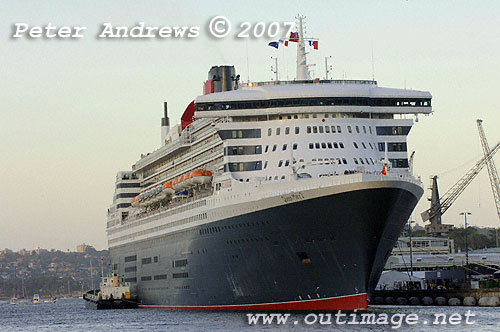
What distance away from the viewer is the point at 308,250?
49.2 m

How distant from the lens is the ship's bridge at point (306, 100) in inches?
2165

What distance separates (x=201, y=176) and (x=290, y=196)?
11.0 m

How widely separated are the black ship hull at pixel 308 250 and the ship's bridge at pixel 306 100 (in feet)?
21.3

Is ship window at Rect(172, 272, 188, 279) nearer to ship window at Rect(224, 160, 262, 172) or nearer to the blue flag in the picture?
ship window at Rect(224, 160, 262, 172)

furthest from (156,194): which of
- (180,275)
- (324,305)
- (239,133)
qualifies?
(324,305)

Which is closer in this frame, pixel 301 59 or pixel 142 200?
pixel 301 59

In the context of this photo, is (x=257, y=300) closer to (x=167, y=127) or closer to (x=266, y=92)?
(x=266, y=92)

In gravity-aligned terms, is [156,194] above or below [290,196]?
above

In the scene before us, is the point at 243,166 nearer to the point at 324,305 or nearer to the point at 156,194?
the point at 324,305

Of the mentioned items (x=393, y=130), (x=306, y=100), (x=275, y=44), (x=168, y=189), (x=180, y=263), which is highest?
(x=275, y=44)

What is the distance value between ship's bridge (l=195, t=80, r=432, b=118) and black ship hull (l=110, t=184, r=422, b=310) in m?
6.50

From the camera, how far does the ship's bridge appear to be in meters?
55.0

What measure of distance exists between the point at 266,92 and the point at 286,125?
7.63 ft

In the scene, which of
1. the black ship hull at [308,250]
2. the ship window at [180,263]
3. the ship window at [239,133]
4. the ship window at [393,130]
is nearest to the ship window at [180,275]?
the ship window at [180,263]
